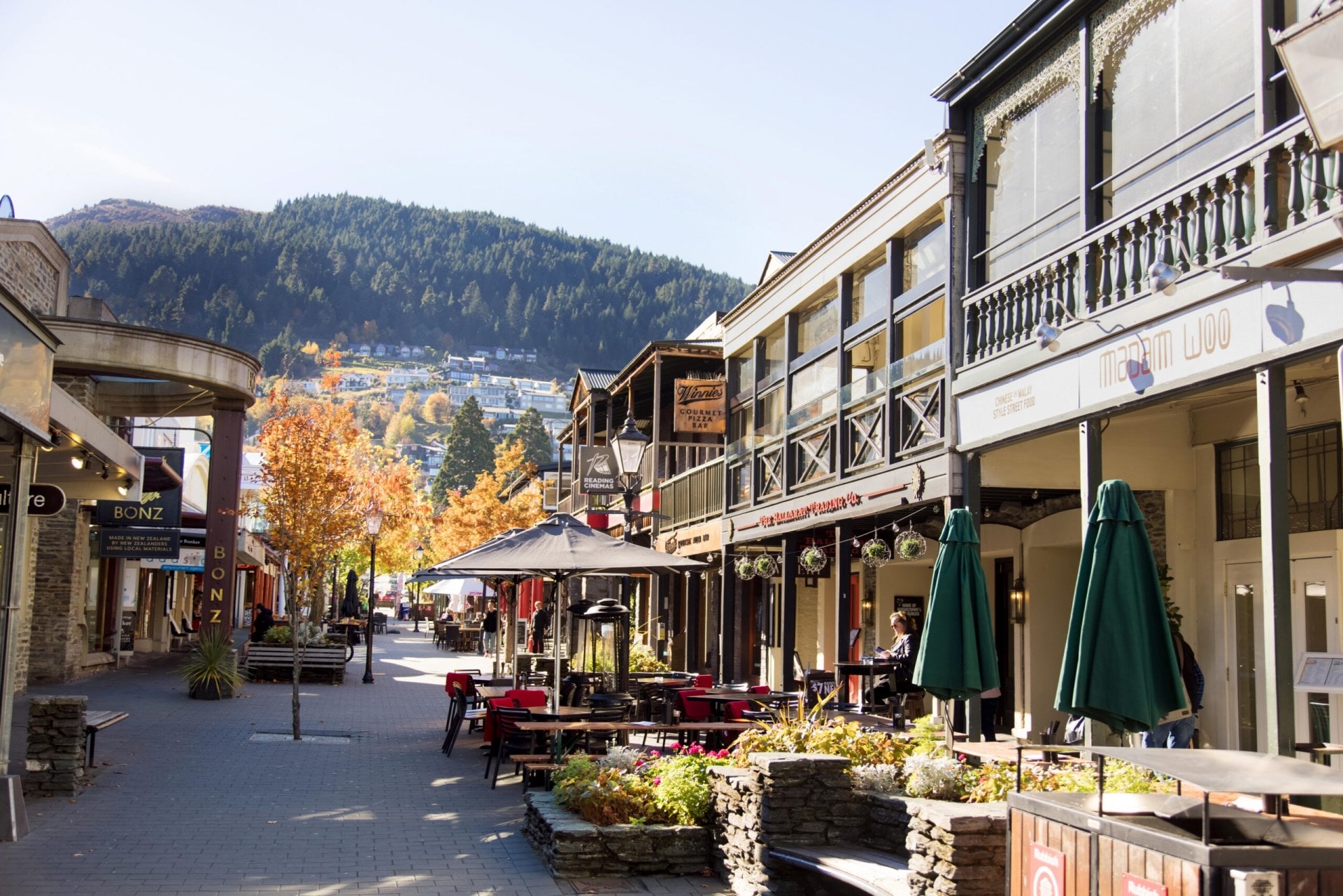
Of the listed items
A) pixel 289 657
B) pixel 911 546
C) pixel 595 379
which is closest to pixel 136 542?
pixel 289 657

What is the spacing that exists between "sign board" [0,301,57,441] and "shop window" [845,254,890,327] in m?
9.31

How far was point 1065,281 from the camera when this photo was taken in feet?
37.3

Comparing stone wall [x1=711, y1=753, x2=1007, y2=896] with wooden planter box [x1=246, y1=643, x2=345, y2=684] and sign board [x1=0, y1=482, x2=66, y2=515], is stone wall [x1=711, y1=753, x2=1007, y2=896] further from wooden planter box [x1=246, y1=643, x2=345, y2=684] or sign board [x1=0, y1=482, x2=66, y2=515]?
wooden planter box [x1=246, y1=643, x2=345, y2=684]

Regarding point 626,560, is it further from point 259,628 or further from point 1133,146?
point 259,628

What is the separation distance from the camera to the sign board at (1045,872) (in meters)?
5.33

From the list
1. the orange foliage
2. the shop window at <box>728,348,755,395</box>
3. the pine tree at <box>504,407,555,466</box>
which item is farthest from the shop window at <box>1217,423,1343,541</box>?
the pine tree at <box>504,407,555,466</box>

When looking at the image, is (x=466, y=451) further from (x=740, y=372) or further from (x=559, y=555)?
(x=559, y=555)

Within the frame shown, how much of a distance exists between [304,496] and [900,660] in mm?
11783

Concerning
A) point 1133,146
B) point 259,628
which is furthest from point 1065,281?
point 259,628

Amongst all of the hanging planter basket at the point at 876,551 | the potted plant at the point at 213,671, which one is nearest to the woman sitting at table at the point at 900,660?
the hanging planter basket at the point at 876,551

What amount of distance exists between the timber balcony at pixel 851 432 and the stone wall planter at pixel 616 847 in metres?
5.74

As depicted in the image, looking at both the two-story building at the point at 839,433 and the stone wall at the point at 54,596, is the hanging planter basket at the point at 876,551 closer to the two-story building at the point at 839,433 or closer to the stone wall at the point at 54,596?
the two-story building at the point at 839,433

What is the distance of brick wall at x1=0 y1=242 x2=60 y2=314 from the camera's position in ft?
66.0

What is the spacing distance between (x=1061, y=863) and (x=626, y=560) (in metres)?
8.78
